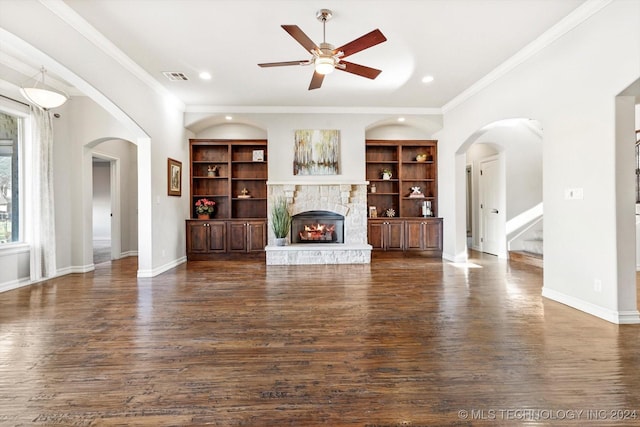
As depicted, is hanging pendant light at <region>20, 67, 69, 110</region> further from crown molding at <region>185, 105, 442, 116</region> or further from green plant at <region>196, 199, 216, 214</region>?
green plant at <region>196, 199, 216, 214</region>

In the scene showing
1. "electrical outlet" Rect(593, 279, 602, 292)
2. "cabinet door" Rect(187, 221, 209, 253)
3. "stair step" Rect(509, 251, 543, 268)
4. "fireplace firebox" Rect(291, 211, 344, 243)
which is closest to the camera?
"electrical outlet" Rect(593, 279, 602, 292)

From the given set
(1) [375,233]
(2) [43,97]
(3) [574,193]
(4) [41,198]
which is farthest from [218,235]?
(3) [574,193]

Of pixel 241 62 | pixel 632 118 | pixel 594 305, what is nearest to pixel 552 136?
pixel 632 118

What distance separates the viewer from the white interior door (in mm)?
7246

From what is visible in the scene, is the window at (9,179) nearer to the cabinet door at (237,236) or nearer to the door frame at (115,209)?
the door frame at (115,209)

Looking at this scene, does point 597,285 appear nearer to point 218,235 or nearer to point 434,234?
point 434,234

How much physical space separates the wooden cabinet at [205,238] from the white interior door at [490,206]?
5.86m

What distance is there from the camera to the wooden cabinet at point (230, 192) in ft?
23.0

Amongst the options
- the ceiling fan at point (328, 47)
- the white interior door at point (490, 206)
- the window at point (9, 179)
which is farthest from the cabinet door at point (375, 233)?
the window at point (9, 179)

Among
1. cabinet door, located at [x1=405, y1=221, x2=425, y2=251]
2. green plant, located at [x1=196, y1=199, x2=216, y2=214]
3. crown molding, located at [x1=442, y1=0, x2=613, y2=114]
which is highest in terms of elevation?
crown molding, located at [x1=442, y1=0, x2=613, y2=114]

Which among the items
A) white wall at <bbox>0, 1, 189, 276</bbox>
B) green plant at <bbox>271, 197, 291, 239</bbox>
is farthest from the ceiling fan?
green plant at <bbox>271, 197, 291, 239</bbox>

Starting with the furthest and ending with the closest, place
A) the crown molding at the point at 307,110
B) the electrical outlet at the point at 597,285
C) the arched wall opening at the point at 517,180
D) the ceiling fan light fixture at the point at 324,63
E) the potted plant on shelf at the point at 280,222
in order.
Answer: the arched wall opening at the point at 517,180 < the crown molding at the point at 307,110 < the potted plant on shelf at the point at 280,222 < the ceiling fan light fixture at the point at 324,63 < the electrical outlet at the point at 597,285

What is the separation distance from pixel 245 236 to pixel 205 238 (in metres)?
0.83

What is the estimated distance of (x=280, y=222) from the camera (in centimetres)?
658
